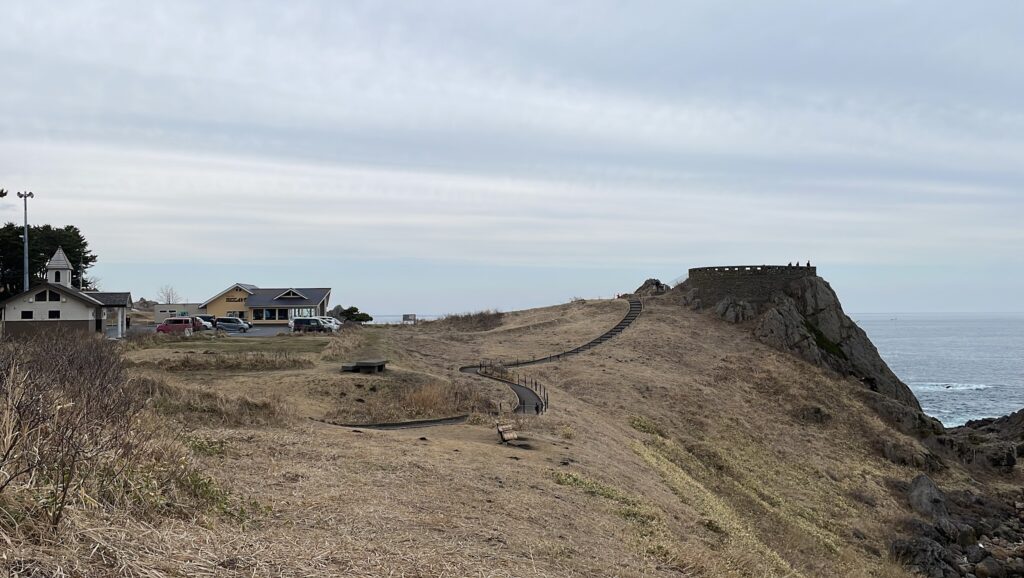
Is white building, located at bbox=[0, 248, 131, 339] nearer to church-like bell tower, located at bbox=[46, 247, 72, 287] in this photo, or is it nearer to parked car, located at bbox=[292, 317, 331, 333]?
church-like bell tower, located at bbox=[46, 247, 72, 287]

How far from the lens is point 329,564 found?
7.64 meters

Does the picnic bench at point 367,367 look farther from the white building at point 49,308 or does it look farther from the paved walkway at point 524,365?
the white building at point 49,308

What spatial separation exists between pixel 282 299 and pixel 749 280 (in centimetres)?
4639

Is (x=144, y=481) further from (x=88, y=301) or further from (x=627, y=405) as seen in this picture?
(x=88, y=301)

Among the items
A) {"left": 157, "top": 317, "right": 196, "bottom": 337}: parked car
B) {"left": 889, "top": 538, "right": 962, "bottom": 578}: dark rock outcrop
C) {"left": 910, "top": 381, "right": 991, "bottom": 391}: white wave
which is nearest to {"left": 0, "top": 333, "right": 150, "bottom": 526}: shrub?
{"left": 889, "top": 538, "right": 962, "bottom": 578}: dark rock outcrop

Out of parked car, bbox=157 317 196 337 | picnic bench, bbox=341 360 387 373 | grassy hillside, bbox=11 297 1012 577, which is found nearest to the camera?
grassy hillside, bbox=11 297 1012 577

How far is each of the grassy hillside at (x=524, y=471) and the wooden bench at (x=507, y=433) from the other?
0.39 meters

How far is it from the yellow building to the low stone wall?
3950 centimetres

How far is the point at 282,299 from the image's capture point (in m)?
74.5

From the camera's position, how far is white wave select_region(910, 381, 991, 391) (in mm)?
77312

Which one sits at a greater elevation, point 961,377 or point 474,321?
point 474,321

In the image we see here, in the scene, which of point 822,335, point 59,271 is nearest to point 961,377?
point 822,335

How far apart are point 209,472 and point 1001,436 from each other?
47.5 meters

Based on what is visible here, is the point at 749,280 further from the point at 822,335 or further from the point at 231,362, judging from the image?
the point at 231,362
